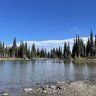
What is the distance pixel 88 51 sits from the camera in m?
149

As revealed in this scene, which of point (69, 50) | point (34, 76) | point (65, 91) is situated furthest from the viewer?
point (69, 50)

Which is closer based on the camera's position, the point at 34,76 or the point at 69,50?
the point at 34,76

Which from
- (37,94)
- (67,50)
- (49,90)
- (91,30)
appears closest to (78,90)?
(49,90)

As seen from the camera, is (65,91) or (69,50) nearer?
(65,91)

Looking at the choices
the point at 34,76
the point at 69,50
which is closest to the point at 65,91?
the point at 34,76

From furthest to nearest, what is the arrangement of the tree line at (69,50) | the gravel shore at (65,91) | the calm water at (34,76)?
the tree line at (69,50), the calm water at (34,76), the gravel shore at (65,91)

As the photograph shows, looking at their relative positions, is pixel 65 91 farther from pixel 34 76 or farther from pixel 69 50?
pixel 69 50

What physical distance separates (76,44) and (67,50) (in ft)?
104

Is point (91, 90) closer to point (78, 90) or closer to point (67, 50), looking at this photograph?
point (78, 90)

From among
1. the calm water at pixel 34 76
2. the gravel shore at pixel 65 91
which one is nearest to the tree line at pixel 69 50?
the calm water at pixel 34 76

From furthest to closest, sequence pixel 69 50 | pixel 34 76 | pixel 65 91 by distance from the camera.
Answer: pixel 69 50, pixel 34 76, pixel 65 91

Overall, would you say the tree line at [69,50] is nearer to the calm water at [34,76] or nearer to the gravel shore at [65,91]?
the calm water at [34,76]

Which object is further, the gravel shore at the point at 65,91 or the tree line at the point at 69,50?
the tree line at the point at 69,50

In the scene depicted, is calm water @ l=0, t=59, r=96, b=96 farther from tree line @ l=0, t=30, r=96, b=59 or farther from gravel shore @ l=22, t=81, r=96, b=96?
tree line @ l=0, t=30, r=96, b=59
